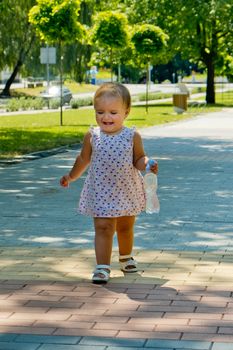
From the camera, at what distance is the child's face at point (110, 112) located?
714 cm

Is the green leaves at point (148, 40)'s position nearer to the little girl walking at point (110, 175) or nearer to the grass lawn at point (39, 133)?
the grass lawn at point (39, 133)

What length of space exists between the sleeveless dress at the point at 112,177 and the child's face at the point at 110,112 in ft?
0.33

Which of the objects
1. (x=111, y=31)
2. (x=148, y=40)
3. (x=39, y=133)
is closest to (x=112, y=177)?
(x=39, y=133)

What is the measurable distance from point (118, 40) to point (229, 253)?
3415 centimetres

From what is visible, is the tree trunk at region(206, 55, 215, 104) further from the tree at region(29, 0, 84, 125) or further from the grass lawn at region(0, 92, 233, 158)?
the tree at region(29, 0, 84, 125)

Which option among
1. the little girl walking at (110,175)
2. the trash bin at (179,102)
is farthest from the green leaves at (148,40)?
the little girl walking at (110,175)

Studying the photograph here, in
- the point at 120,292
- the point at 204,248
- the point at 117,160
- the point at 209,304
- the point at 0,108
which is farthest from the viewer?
the point at 0,108

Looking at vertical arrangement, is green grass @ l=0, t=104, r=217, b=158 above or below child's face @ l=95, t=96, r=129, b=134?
below

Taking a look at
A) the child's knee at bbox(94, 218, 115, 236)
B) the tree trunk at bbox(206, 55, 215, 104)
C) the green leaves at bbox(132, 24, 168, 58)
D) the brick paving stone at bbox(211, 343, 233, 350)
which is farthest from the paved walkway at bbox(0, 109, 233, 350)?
the tree trunk at bbox(206, 55, 215, 104)

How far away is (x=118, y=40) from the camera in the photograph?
41.9 meters

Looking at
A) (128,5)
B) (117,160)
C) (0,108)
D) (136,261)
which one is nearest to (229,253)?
(136,261)

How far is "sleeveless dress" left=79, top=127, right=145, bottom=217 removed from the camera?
287 inches

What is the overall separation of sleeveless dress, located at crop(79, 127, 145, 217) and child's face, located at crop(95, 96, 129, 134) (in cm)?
10

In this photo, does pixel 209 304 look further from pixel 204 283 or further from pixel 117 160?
pixel 117 160
